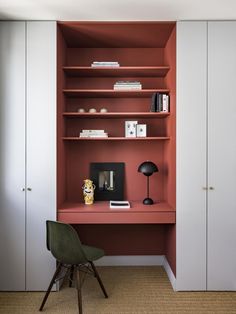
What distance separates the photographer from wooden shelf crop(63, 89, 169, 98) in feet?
9.93

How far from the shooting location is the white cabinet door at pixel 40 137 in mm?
2812

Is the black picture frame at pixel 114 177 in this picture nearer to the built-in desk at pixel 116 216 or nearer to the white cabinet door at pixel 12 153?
the built-in desk at pixel 116 216

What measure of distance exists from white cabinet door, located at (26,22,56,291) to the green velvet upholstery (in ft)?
1.14

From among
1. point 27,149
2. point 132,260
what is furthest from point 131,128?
point 132,260

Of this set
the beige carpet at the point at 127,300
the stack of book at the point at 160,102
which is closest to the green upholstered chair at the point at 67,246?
the beige carpet at the point at 127,300

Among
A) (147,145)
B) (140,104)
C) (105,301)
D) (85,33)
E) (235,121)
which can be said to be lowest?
(105,301)

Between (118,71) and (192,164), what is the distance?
130 centimetres

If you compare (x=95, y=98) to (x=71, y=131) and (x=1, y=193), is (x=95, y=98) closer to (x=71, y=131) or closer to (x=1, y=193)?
(x=71, y=131)

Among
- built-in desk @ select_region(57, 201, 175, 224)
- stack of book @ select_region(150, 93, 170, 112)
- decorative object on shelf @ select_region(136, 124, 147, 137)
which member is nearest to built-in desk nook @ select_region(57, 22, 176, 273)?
decorative object on shelf @ select_region(136, 124, 147, 137)

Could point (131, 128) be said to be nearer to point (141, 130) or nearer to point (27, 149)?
point (141, 130)

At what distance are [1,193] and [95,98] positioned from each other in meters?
1.50

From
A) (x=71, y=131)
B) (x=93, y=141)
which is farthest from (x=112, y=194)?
(x=71, y=131)

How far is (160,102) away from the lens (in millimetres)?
3064

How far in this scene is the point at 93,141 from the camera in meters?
3.42
